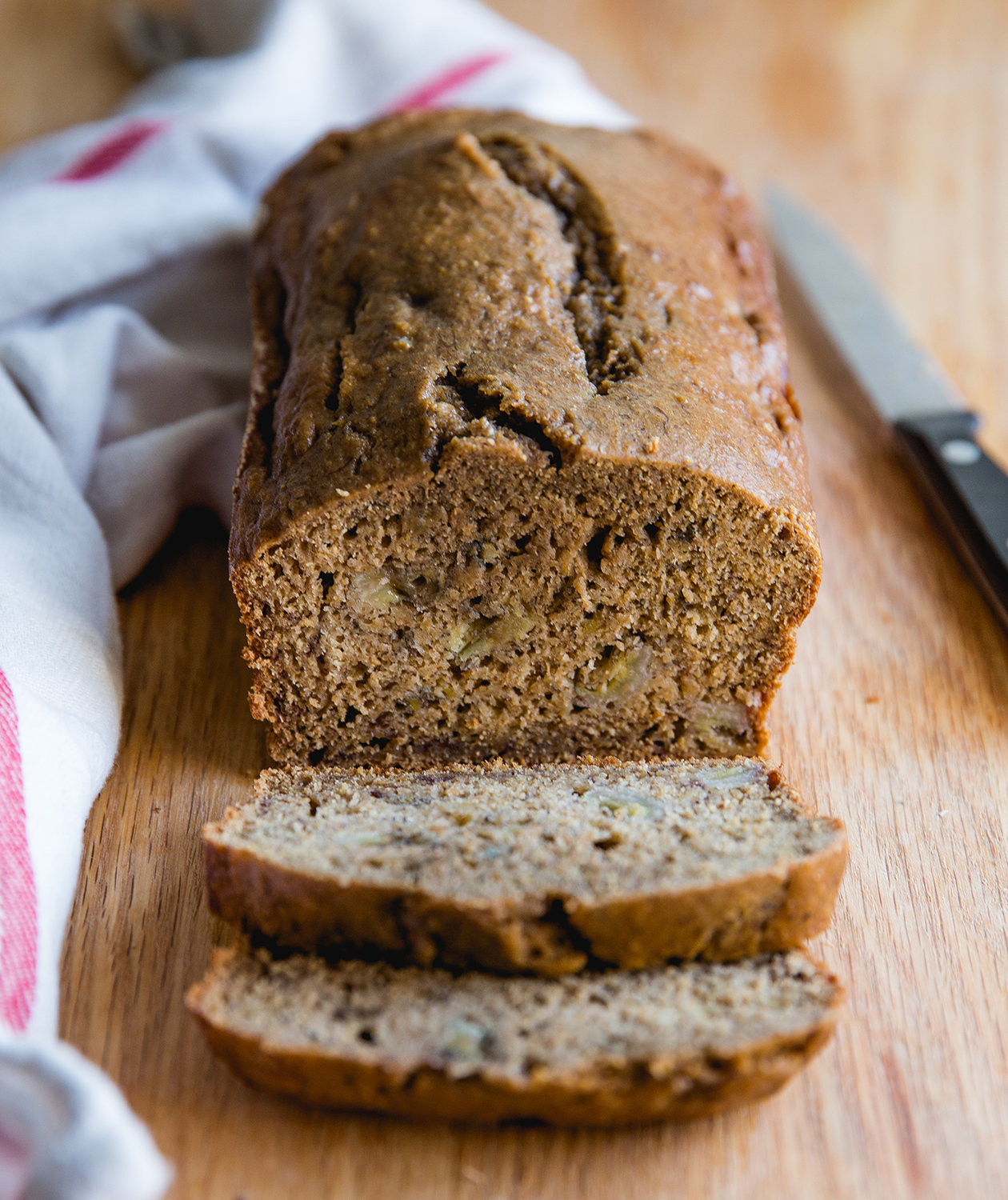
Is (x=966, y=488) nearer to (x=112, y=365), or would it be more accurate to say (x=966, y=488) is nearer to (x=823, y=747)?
(x=823, y=747)

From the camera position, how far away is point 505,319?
289 centimetres

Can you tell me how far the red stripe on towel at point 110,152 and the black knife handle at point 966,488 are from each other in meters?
2.55

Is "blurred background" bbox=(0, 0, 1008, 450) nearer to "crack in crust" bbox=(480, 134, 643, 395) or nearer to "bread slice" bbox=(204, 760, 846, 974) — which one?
"crack in crust" bbox=(480, 134, 643, 395)

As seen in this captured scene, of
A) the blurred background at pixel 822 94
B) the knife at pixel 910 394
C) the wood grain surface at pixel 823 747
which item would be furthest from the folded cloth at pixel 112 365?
the knife at pixel 910 394

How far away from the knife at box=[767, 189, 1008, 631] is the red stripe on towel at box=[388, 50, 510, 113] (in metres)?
1.12

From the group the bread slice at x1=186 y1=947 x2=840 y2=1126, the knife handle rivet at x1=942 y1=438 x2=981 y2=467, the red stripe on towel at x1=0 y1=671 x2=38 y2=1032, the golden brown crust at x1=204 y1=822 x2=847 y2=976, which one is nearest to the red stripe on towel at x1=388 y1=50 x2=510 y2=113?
the knife handle rivet at x1=942 y1=438 x2=981 y2=467

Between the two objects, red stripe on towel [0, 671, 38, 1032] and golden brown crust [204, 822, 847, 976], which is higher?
red stripe on towel [0, 671, 38, 1032]

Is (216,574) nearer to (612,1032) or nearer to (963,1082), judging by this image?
(612,1032)

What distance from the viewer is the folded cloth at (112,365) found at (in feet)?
7.88

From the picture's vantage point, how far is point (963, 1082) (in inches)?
96.6

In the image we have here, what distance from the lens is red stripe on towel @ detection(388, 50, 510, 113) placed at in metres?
4.57

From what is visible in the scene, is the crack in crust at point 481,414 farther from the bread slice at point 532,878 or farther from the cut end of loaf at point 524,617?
the bread slice at point 532,878

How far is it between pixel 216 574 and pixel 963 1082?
7.34ft

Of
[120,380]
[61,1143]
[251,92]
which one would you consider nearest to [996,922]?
[61,1143]
